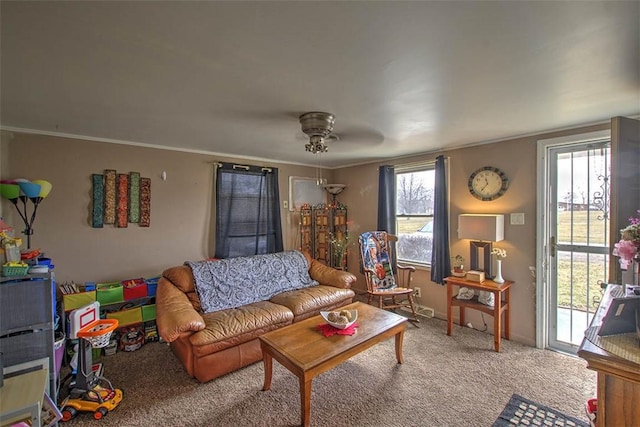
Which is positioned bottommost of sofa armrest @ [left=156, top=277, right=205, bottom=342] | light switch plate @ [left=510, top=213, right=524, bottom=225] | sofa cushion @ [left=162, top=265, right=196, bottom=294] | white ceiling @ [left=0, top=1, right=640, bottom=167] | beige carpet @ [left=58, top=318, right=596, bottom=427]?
beige carpet @ [left=58, top=318, right=596, bottom=427]

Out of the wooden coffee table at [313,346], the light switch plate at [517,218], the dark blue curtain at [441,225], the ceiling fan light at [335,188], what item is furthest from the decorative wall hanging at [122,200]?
the light switch plate at [517,218]

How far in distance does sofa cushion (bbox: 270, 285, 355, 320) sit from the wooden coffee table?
1.73 ft

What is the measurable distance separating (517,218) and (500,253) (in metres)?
0.44

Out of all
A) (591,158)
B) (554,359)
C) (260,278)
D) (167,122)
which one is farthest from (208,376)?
(591,158)

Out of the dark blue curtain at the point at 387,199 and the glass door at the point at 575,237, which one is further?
the dark blue curtain at the point at 387,199

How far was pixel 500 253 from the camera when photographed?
10.3ft

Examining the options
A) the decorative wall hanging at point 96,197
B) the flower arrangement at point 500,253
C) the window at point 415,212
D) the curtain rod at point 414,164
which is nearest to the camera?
the decorative wall hanging at point 96,197

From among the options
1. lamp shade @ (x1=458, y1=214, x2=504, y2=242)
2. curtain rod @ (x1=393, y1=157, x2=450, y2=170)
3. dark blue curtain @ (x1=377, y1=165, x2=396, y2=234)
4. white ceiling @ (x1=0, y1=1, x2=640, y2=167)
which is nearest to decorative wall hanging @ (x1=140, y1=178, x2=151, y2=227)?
white ceiling @ (x1=0, y1=1, x2=640, y2=167)

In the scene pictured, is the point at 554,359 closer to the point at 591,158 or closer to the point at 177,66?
the point at 591,158

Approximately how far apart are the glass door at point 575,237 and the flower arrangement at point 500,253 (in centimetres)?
39

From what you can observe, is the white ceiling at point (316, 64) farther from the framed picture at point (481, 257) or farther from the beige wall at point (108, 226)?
the framed picture at point (481, 257)

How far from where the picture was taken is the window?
4.07m

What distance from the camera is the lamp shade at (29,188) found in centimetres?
242

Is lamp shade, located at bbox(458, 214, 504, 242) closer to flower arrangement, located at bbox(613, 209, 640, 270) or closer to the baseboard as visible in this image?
the baseboard
